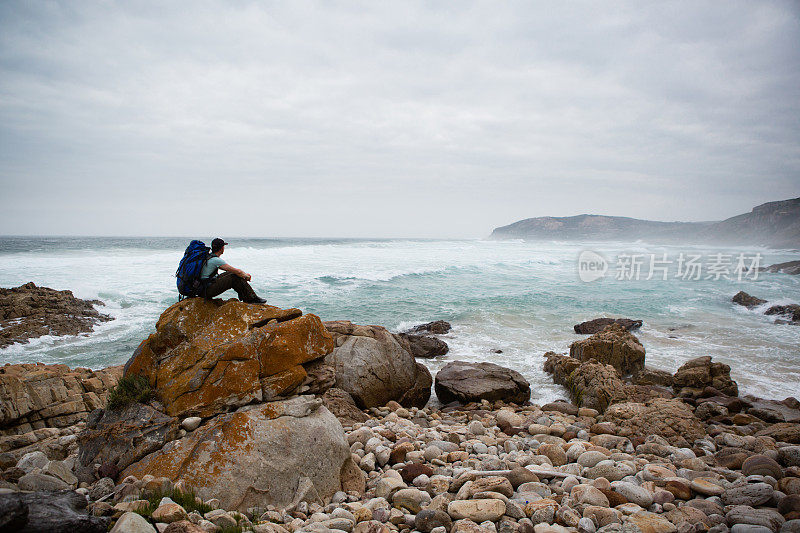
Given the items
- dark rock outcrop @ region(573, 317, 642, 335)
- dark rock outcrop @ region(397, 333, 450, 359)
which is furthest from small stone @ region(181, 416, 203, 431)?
dark rock outcrop @ region(573, 317, 642, 335)

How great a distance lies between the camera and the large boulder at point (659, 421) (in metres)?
6.94

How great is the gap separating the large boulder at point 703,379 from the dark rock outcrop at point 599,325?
5513 millimetres

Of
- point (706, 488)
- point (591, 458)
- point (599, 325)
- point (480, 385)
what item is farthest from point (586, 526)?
point (599, 325)

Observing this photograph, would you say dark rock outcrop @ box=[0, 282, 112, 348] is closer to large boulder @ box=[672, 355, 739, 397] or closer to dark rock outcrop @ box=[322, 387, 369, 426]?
dark rock outcrop @ box=[322, 387, 369, 426]

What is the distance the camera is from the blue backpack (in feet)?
20.0

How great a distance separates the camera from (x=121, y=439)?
481 centimetres

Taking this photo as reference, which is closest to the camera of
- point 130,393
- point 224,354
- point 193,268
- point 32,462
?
point 32,462

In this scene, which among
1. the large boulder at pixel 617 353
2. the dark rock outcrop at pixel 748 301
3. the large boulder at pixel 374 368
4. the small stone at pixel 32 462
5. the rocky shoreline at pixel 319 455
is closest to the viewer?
the rocky shoreline at pixel 319 455

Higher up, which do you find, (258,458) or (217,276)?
(217,276)

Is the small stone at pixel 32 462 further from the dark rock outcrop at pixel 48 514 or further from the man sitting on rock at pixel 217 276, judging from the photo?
the man sitting on rock at pixel 217 276

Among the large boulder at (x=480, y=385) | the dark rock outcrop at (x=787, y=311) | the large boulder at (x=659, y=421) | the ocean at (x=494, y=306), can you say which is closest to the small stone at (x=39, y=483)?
the large boulder at (x=480, y=385)

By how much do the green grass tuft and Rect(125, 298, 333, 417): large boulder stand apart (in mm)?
120

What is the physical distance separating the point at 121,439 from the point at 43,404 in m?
4.49

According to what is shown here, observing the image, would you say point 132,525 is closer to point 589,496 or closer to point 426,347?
point 589,496
